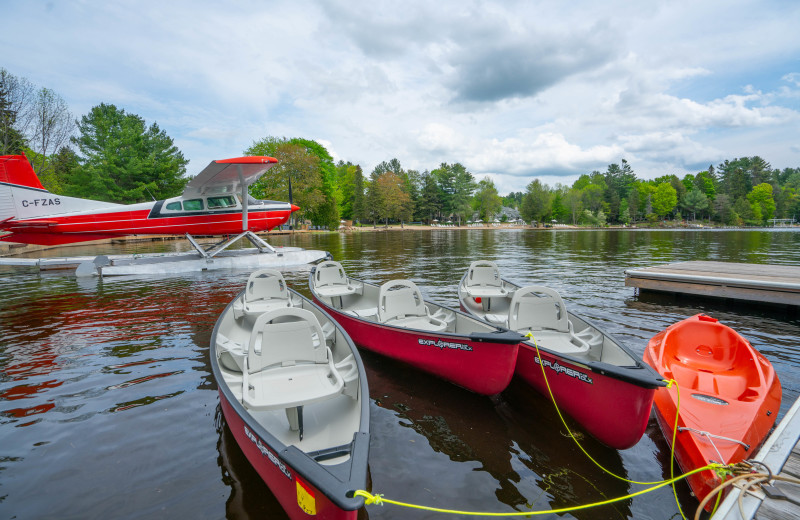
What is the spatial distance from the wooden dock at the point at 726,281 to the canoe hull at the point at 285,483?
1318cm

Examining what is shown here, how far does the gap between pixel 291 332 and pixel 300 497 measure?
2253mm

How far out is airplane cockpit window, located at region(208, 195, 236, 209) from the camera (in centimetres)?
2067

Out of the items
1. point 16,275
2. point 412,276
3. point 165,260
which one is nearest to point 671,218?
point 412,276

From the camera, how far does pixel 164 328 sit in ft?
31.8

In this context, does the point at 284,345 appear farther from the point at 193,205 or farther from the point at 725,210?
Answer: the point at 725,210

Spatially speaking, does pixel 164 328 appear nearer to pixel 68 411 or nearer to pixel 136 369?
pixel 136 369

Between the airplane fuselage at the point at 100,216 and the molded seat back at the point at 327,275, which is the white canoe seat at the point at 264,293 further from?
the airplane fuselage at the point at 100,216

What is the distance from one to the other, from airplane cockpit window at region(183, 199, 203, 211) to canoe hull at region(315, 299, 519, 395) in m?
17.3

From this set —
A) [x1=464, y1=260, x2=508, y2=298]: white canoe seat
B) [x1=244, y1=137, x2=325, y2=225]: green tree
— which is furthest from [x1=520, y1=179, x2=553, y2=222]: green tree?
[x1=464, y1=260, x2=508, y2=298]: white canoe seat

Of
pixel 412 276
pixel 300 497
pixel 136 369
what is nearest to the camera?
pixel 300 497

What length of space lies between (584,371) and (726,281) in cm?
998

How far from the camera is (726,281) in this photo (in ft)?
36.1

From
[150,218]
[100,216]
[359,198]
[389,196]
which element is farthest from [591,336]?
[359,198]

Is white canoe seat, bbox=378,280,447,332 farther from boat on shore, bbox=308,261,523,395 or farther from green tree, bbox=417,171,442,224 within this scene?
green tree, bbox=417,171,442,224
